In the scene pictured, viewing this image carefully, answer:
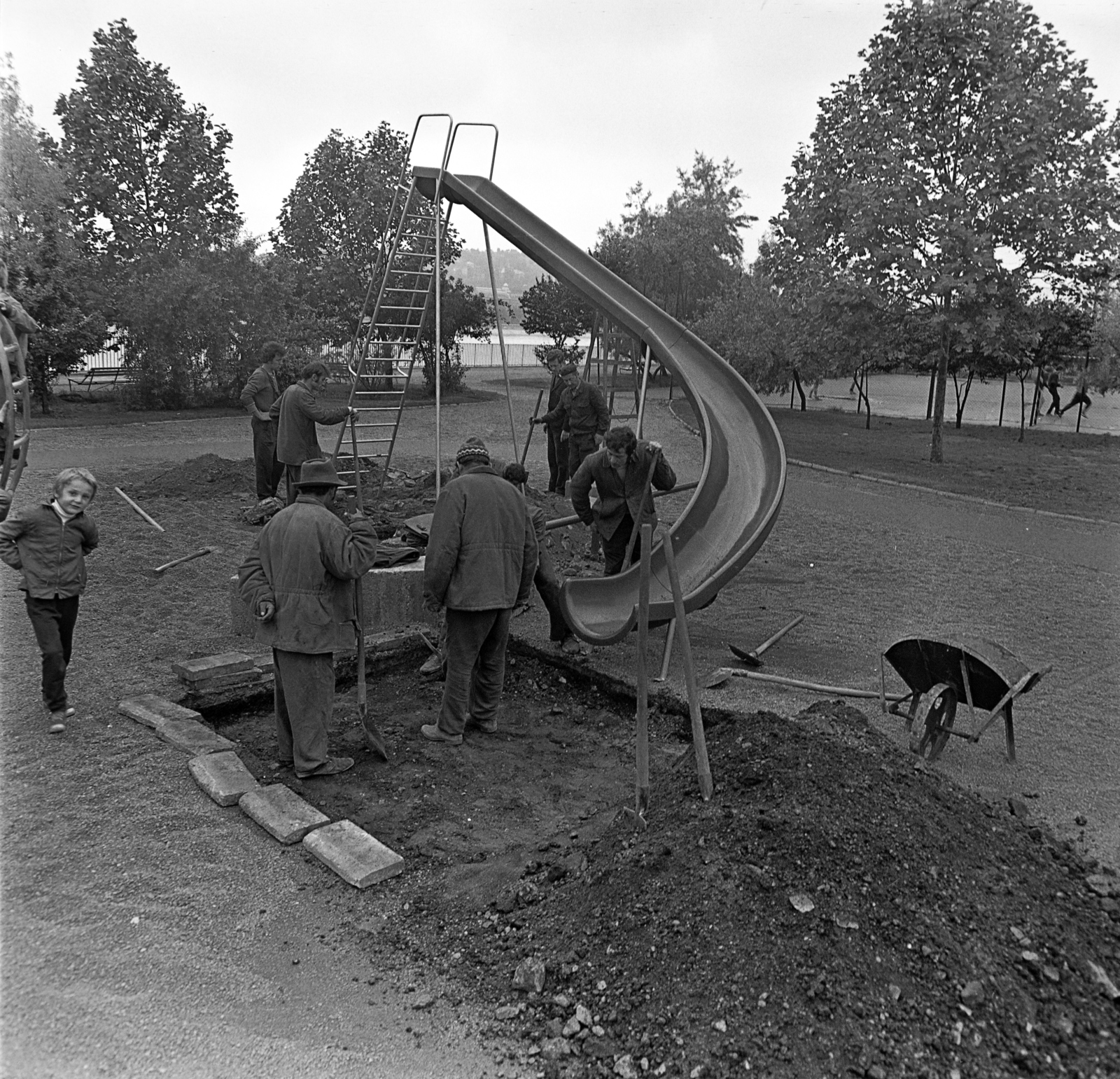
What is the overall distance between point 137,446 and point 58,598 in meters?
13.2

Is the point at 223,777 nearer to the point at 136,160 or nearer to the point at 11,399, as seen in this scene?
the point at 11,399

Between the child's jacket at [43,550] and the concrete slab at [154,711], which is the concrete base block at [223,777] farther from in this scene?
the child's jacket at [43,550]

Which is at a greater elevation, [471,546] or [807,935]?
→ [471,546]

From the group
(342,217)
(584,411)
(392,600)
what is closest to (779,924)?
(392,600)

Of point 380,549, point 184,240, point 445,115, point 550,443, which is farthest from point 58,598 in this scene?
point 184,240

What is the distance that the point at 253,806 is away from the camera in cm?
499

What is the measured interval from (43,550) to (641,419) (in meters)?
5.02

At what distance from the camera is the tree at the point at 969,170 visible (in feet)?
52.0

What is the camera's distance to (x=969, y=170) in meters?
16.1

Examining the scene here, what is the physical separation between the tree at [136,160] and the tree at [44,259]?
2.67 ft

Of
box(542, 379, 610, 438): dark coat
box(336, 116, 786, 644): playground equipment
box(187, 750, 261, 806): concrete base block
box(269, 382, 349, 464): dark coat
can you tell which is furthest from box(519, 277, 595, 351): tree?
box(187, 750, 261, 806): concrete base block

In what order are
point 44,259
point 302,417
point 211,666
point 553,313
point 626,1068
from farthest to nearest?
point 553,313
point 44,259
point 302,417
point 211,666
point 626,1068

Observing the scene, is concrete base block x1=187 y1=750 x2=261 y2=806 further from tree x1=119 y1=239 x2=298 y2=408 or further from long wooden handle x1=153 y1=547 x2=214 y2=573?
tree x1=119 y1=239 x2=298 y2=408

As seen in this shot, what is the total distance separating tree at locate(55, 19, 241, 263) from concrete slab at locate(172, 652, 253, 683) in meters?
21.3
